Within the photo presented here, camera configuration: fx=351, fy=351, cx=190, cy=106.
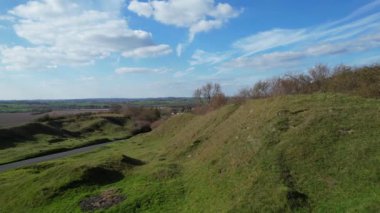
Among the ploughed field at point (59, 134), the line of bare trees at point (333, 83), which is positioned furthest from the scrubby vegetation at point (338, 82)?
the ploughed field at point (59, 134)

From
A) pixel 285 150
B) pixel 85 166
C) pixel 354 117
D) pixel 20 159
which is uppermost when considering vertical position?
pixel 354 117

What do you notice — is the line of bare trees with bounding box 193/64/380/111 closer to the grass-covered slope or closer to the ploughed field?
the grass-covered slope

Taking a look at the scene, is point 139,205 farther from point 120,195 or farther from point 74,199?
point 74,199

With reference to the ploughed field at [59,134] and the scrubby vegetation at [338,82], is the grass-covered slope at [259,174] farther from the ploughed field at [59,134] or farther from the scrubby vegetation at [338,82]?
the ploughed field at [59,134]

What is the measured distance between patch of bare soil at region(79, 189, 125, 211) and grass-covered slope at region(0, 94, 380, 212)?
3.6 inches

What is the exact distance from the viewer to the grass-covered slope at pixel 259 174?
18922 mm

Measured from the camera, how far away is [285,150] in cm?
2389

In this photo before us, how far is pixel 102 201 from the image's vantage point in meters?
24.8

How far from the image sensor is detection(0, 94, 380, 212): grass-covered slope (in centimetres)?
1892

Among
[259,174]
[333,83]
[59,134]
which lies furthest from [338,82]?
[59,134]

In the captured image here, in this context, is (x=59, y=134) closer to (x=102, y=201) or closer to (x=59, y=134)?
(x=59, y=134)

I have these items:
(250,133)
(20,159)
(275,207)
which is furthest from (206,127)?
(20,159)

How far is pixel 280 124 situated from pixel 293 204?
11118 millimetres

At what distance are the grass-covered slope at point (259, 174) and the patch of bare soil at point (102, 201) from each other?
0.09m
